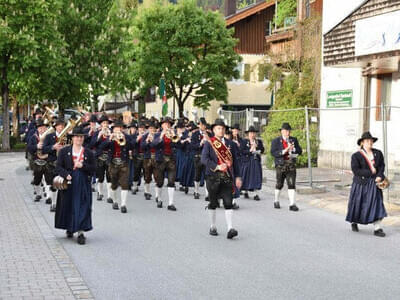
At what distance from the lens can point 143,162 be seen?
641 inches

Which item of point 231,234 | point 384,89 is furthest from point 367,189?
point 384,89

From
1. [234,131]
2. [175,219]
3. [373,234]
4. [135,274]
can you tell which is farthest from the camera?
[234,131]

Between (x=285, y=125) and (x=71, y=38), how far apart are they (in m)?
30.6

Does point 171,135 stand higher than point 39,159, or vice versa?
point 171,135

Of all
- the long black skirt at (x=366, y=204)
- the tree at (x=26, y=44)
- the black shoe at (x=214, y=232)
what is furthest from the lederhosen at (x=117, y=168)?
the tree at (x=26, y=44)

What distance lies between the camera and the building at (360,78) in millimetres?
19219

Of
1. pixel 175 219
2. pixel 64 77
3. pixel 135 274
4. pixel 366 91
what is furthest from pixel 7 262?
pixel 64 77

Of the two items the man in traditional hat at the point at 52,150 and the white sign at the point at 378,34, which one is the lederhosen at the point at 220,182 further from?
the white sign at the point at 378,34

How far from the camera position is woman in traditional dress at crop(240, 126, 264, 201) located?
16578 mm

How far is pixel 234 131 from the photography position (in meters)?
16.8

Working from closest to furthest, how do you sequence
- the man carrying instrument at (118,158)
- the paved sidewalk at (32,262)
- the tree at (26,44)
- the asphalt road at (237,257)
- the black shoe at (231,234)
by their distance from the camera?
the paved sidewalk at (32,262)
the asphalt road at (237,257)
the black shoe at (231,234)
the man carrying instrument at (118,158)
the tree at (26,44)

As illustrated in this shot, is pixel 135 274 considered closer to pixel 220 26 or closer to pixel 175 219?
pixel 175 219

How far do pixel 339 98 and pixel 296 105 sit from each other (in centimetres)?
475

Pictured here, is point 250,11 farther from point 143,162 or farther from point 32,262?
point 32,262
